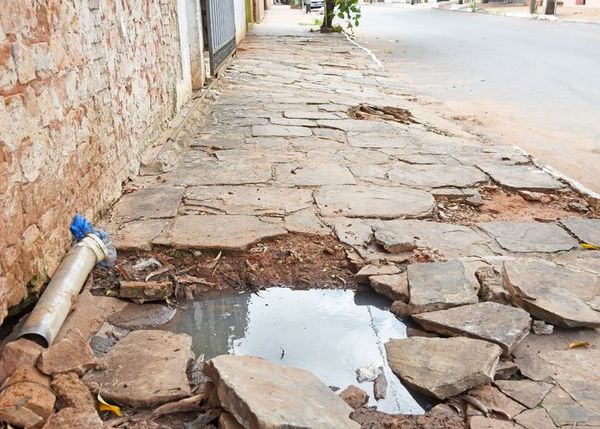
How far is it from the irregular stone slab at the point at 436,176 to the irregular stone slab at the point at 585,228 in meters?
0.81

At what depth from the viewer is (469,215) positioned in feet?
11.9

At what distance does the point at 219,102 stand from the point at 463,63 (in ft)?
19.8

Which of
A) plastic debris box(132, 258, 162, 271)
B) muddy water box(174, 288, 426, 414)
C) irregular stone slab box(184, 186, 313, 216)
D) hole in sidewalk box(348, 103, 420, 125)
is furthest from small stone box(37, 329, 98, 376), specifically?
hole in sidewalk box(348, 103, 420, 125)

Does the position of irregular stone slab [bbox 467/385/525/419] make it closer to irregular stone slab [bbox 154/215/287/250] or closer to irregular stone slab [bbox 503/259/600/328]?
irregular stone slab [bbox 503/259/600/328]

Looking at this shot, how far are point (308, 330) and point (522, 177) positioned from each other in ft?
8.53

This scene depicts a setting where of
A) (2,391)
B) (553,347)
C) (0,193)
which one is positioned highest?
(0,193)

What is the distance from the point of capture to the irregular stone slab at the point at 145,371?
192cm

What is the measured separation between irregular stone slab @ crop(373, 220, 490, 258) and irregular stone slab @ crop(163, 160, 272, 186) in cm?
122

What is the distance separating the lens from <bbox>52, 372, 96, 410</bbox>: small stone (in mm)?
1844

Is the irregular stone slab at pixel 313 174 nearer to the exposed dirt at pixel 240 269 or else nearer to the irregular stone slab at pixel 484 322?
the exposed dirt at pixel 240 269

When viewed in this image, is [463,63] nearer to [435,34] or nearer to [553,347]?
[435,34]

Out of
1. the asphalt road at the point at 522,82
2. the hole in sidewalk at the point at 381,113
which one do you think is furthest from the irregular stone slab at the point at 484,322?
the hole in sidewalk at the point at 381,113

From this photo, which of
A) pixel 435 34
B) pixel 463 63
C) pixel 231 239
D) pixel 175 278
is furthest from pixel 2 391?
pixel 435 34

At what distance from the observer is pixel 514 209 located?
3.72 meters
